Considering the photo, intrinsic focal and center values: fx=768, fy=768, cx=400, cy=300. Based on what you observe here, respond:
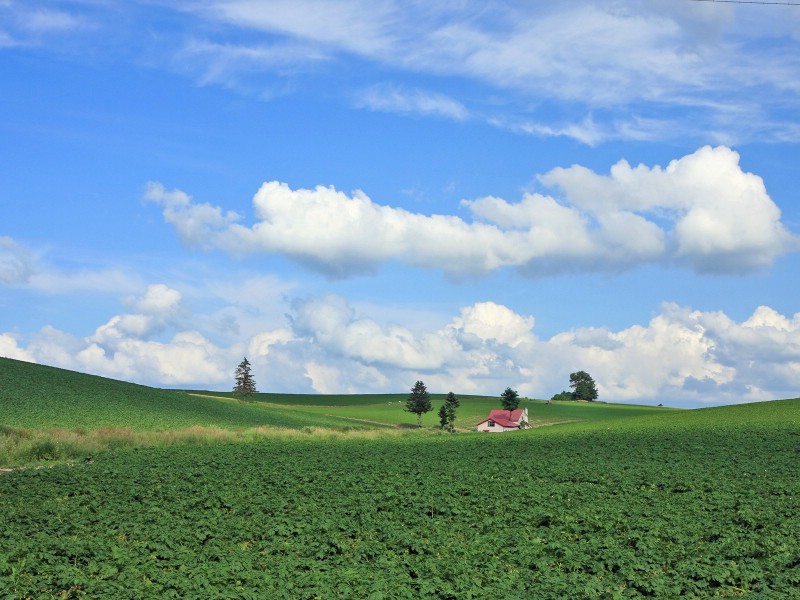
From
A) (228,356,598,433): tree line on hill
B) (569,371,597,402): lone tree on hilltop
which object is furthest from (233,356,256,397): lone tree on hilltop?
(569,371,597,402): lone tree on hilltop

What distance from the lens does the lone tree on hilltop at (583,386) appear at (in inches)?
7195

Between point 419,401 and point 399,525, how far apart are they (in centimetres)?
10343

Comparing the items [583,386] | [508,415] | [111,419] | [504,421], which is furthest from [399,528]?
[583,386]

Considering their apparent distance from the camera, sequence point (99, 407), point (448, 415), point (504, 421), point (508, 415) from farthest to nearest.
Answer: point (508, 415)
point (504, 421)
point (448, 415)
point (99, 407)

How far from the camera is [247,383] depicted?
5477 inches

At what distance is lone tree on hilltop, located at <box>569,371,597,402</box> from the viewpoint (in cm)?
18275

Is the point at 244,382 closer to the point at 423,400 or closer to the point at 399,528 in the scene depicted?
the point at 423,400

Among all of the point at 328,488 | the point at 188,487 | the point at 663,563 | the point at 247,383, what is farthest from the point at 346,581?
the point at 247,383

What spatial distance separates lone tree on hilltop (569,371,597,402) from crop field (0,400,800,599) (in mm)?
148077

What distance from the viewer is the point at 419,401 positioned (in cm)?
12406

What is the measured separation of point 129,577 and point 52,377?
70.9 meters

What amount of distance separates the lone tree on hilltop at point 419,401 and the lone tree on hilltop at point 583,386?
2749 inches

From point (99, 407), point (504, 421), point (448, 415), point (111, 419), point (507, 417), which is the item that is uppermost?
point (99, 407)

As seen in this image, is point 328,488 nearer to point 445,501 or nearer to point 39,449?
point 445,501
